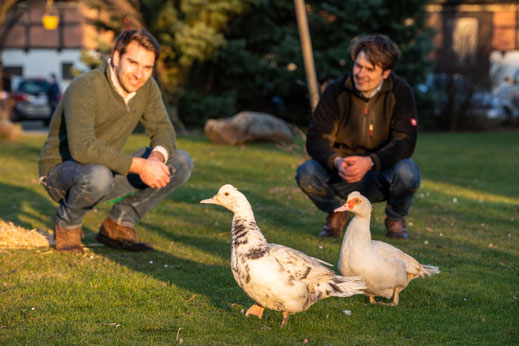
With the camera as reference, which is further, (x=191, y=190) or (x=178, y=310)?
(x=191, y=190)

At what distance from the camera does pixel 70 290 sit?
4520 mm

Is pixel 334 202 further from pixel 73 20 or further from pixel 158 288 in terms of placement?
pixel 73 20

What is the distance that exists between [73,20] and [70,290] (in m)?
42.0

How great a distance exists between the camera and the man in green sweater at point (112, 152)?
17.0 ft

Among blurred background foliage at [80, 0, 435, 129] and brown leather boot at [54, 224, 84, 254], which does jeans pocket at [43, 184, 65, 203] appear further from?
blurred background foliage at [80, 0, 435, 129]

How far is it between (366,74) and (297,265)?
2569 millimetres

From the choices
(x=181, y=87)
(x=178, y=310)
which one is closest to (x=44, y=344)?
(x=178, y=310)

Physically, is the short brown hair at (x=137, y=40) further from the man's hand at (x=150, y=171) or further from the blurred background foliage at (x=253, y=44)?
the blurred background foliage at (x=253, y=44)

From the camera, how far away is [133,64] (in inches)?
205

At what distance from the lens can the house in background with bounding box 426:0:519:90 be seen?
23.4 metres

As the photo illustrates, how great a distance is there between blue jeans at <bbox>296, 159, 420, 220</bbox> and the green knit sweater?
4.46 ft

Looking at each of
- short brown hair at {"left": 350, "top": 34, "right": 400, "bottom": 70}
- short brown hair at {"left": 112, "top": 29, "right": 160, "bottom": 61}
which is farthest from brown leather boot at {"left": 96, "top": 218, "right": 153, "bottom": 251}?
short brown hair at {"left": 350, "top": 34, "right": 400, "bottom": 70}

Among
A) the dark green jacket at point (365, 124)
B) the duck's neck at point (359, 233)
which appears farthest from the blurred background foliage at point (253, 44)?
the duck's neck at point (359, 233)

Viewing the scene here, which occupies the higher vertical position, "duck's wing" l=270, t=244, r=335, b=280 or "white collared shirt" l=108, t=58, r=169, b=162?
"white collared shirt" l=108, t=58, r=169, b=162
